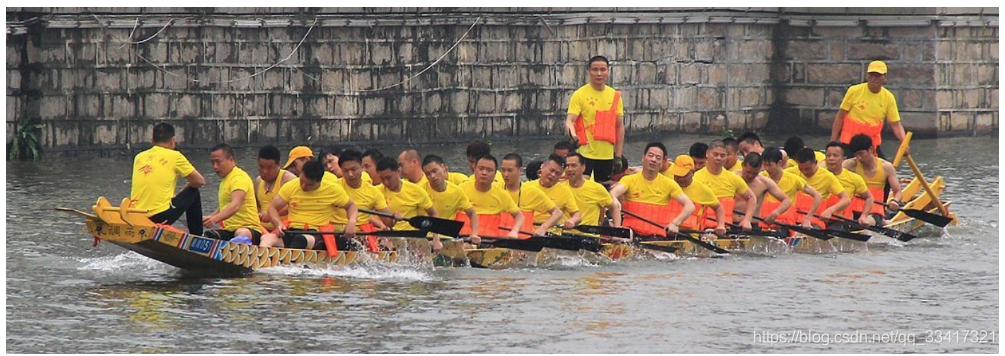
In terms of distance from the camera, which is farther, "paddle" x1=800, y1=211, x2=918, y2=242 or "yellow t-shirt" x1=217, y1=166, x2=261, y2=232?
"paddle" x1=800, y1=211, x2=918, y2=242

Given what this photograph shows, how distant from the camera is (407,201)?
18.9m

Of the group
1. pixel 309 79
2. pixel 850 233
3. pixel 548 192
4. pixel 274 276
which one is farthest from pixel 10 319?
pixel 309 79

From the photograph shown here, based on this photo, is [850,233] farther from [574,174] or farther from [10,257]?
[10,257]

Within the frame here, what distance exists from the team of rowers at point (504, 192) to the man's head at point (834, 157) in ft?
0.05

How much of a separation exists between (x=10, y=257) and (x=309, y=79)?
11.5 metres

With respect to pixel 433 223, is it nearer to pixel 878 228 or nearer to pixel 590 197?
pixel 590 197

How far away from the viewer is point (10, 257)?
66.2 ft

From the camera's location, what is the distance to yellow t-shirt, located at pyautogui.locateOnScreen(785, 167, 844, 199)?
71.1 feet

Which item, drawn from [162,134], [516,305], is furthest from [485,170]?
[162,134]

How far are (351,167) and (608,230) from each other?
259 cm

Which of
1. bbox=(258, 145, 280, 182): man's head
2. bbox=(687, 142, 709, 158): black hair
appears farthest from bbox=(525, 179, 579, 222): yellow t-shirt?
bbox=(258, 145, 280, 182): man's head

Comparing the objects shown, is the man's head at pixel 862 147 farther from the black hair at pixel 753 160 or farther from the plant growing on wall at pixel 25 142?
the plant growing on wall at pixel 25 142

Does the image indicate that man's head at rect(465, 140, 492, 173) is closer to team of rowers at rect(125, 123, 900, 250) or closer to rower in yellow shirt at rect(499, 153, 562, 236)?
team of rowers at rect(125, 123, 900, 250)

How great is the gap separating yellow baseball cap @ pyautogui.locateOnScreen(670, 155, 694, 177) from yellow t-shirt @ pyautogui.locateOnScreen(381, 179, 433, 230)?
2831 mm
